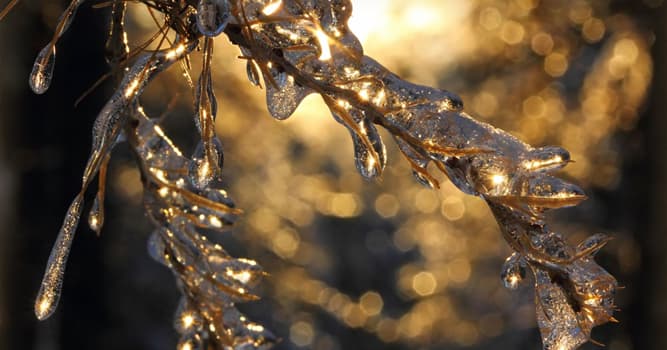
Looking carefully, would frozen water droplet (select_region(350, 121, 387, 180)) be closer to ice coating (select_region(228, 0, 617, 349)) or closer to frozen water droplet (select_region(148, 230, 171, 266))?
ice coating (select_region(228, 0, 617, 349))

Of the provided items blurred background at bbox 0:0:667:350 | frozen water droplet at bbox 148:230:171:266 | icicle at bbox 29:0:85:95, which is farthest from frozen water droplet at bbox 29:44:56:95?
blurred background at bbox 0:0:667:350

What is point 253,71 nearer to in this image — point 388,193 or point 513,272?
point 513,272

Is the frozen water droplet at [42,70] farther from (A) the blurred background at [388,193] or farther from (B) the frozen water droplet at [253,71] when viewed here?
(A) the blurred background at [388,193]

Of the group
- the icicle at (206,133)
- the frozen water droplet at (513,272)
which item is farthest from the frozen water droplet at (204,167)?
the frozen water droplet at (513,272)

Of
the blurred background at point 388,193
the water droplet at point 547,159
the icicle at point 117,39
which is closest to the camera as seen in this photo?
the water droplet at point 547,159

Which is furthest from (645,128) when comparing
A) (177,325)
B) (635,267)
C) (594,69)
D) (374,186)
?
(177,325)

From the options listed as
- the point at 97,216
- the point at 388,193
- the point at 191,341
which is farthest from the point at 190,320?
the point at 388,193

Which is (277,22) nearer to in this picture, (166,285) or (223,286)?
(223,286)
